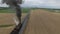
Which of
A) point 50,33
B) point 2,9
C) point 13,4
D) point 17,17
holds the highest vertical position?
point 13,4

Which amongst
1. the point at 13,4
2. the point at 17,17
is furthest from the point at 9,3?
the point at 17,17

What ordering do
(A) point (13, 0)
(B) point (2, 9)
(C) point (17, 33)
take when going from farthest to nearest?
1. (B) point (2, 9)
2. (A) point (13, 0)
3. (C) point (17, 33)

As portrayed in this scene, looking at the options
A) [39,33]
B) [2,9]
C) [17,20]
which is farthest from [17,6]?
[2,9]

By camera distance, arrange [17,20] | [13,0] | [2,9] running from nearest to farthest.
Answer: [13,0] < [17,20] < [2,9]

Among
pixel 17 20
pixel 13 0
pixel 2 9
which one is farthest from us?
pixel 2 9

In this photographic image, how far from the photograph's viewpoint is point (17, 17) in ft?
18.1

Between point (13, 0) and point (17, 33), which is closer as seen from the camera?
point (17, 33)

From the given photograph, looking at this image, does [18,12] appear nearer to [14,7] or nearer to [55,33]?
[14,7]

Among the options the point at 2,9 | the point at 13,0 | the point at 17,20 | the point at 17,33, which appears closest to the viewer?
the point at 17,33

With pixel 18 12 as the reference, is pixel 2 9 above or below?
below

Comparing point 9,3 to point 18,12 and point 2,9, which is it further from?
point 2,9

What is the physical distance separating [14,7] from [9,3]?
0.54 feet

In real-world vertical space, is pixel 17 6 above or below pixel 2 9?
above

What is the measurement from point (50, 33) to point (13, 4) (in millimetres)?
1240
